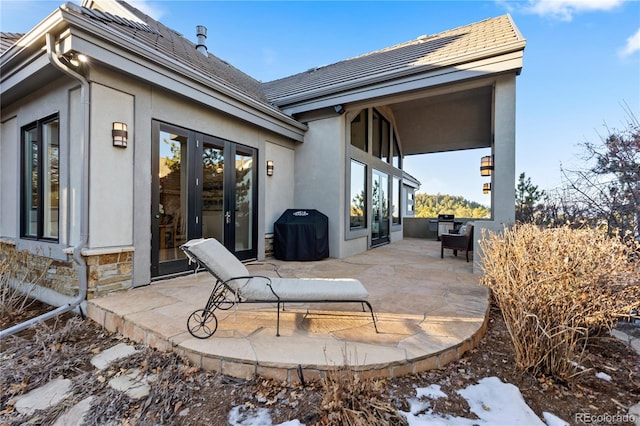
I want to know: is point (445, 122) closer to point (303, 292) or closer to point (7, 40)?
point (303, 292)

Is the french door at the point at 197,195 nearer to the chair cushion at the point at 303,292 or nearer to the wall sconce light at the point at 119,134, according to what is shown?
the wall sconce light at the point at 119,134

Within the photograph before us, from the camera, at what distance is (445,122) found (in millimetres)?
9625

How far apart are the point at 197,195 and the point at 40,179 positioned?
2.40m

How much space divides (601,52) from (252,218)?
8633 mm

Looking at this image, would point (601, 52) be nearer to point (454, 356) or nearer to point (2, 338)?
point (454, 356)

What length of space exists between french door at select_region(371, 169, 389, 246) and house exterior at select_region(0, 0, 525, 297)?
942mm

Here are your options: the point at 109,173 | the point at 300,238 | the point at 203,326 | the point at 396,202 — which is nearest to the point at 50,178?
the point at 109,173

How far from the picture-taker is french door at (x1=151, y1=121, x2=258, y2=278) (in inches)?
178

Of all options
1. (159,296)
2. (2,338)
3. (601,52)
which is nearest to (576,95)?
(601,52)

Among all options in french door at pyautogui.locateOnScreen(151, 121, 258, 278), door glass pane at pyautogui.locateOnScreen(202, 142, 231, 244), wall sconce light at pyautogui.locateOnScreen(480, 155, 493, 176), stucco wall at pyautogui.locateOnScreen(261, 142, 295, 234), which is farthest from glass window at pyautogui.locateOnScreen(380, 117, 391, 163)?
door glass pane at pyautogui.locateOnScreen(202, 142, 231, 244)

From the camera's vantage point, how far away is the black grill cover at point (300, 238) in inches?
256

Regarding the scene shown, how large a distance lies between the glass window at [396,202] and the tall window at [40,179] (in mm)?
9296

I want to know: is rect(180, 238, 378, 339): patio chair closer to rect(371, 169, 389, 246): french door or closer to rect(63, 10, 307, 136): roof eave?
rect(63, 10, 307, 136): roof eave

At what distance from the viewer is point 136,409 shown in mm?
1979
